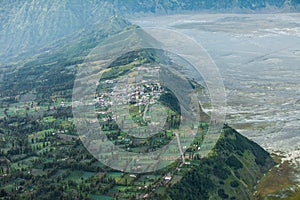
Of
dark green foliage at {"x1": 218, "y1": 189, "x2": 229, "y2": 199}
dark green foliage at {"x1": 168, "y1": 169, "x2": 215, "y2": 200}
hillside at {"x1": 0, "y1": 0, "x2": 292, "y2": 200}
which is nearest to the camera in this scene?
dark green foliage at {"x1": 168, "y1": 169, "x2": 215, "y2": 200}

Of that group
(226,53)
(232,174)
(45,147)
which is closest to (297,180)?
(232,174)

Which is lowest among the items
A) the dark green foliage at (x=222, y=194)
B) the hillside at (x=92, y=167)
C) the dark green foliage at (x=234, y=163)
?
the dark green foliage at (x=222, y=194)

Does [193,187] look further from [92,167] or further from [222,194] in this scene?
[92,167]

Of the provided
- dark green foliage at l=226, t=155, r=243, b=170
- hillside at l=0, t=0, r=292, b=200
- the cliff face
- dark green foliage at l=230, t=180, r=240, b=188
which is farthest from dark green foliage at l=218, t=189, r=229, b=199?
dark green foliage at l=226, t=155, r=243, b=170

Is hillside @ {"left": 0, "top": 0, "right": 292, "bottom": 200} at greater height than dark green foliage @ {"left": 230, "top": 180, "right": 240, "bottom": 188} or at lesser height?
greater

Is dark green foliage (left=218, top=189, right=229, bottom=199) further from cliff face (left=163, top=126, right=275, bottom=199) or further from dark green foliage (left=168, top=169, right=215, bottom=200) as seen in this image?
dark green foliage (left=168, top=169, right=215, bottom=200)

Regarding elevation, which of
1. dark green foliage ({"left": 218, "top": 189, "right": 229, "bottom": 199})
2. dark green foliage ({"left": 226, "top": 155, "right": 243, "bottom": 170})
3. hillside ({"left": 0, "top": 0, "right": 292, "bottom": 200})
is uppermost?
hillside ({"left": 0, "top": 0, "right": 292, "bottom": 200})

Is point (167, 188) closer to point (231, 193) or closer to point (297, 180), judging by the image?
point (231, 193)

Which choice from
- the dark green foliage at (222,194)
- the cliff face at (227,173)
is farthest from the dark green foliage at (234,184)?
the dark green foliage at (222,194)

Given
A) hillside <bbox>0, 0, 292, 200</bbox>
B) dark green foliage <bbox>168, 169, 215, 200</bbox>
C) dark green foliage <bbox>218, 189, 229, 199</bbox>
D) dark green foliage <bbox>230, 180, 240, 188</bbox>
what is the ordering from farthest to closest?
dark green foliage <bbox>230, 180, 240, 188</bbox> → dark green foliage <bbox>218, 189, 229, 199</bbox> → hillside <bbox>0, 0, 292, 200</bbox> → dark green foliage <bbox>168, 169, 215, 200</bbox>

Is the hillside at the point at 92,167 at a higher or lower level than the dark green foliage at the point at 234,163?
higher

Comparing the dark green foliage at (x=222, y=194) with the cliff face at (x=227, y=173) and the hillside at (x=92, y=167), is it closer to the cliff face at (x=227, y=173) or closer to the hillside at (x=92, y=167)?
the cliff face at (x=227, y=173)
